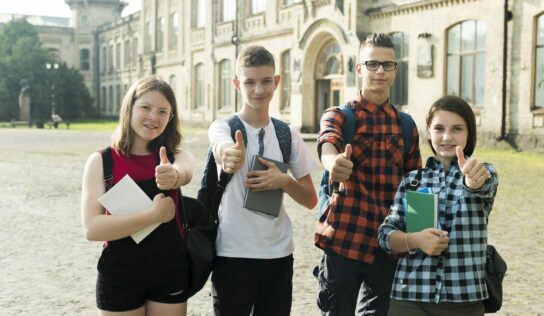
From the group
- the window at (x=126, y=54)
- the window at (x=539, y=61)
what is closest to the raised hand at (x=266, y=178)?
the window at (x=539, y=61)

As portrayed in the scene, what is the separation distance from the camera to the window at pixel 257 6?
32219 millimetres

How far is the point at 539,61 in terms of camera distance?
1812cm

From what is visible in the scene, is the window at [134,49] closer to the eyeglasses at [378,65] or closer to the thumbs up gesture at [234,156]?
the eyeglasses at [378,65]

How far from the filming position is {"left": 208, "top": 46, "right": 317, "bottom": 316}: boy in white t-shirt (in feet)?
9.95

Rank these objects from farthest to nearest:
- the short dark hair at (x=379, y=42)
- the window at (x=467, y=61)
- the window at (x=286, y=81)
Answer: the window at (x=286, y=81) → the window at (x=467, y=61) → the short dark hair at (x=379, y=42)

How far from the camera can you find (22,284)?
5.38 meters

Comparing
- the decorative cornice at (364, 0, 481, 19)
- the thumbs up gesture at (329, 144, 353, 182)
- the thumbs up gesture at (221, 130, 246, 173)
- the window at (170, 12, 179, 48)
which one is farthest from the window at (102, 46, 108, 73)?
the thumbs up gesture at (329, 144, 353, 182)

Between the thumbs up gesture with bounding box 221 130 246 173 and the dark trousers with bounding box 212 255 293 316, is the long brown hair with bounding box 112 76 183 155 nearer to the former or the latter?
the thumbs up gesture with bounding box 221 130 246 173

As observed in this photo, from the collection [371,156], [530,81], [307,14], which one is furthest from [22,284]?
[307,14]

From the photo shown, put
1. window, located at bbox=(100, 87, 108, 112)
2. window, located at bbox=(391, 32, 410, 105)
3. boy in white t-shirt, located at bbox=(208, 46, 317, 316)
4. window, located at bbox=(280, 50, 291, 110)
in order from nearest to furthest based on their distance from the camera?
boy in white t-shirt, located at bbox=(208, 46, 317, 316) → window, located at bbox=(391, 32, 410, 105) → window, located at bbox=(280, 50, 291, 110) → window, located at bbox=(100, 87, 108, 112)

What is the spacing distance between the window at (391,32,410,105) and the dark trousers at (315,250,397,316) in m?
20.5

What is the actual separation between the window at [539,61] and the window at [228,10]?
65.0ft

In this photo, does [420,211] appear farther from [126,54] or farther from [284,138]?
[126,54]

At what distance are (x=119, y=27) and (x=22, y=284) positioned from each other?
5260cm
